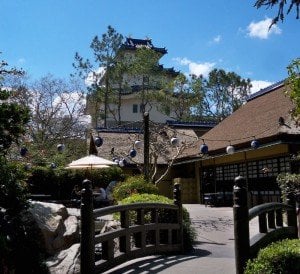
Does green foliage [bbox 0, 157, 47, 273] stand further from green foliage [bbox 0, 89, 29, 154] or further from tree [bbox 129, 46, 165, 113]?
tree [bbox 129, 46, 165, 113]

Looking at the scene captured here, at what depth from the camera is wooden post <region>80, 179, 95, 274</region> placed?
5789 millimetres

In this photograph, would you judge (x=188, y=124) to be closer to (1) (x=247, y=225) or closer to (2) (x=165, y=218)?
(2) (x=165, y=218)

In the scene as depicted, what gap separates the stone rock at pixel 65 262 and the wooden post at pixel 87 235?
676mm

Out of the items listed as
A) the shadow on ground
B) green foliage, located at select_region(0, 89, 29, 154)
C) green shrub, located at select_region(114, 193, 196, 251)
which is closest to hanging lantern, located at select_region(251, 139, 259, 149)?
green shrub, located at select_region(114, 193, 196, 251)

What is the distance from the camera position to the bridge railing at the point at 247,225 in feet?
16.4

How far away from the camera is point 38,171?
922 inches

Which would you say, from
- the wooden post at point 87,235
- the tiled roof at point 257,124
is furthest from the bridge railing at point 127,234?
the tiled roof at point 257,124

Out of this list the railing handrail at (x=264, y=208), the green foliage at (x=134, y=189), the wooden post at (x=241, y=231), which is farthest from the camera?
the green foliage at (x=134, y=189)

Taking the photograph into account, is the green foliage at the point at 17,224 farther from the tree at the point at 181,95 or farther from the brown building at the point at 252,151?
the tree at the point at 181,95

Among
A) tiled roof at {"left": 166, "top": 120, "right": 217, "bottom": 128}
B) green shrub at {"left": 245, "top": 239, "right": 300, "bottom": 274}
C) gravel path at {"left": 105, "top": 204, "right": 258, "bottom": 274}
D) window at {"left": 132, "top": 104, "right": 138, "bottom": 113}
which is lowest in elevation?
gravel path at {"left": 105, "top": 204, "right": 258, "bottom": 274}

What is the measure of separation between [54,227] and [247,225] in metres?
3.62

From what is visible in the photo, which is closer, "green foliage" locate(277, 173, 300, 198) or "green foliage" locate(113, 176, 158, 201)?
"green foliage" locate(277, 173, 300, 198)

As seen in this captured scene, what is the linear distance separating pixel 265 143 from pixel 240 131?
387 centimetres

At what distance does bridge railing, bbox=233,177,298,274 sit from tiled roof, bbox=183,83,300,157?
8991 mm
